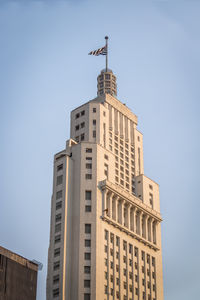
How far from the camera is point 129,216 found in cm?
14000

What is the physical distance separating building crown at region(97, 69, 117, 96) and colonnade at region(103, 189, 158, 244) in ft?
118

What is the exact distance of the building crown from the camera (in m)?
164

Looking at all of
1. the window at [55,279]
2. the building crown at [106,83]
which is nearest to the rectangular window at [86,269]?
the window at [55,279]

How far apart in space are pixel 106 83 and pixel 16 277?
6980 centimetres

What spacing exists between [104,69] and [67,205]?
51.5m

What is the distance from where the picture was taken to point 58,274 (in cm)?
12344

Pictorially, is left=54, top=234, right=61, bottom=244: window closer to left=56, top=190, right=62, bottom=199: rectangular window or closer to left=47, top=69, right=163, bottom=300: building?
left=47, top=69, right=163, bottom=300: building

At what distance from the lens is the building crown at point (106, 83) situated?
164 m

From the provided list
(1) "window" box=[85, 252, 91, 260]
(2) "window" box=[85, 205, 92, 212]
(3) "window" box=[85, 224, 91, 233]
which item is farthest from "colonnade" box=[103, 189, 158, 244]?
(1) "window" box=[85, 252, 91, 260]

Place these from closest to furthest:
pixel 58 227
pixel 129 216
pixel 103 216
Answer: pixel 58 227
pixel 103 216
pixel 129 216

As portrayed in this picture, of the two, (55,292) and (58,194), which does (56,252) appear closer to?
(55,292)

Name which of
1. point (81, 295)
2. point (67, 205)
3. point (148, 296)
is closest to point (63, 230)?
point (67, 205)

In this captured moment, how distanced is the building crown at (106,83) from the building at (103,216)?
6486 mm

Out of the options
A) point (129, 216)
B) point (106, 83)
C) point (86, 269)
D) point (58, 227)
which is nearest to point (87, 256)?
point (86, 269)
